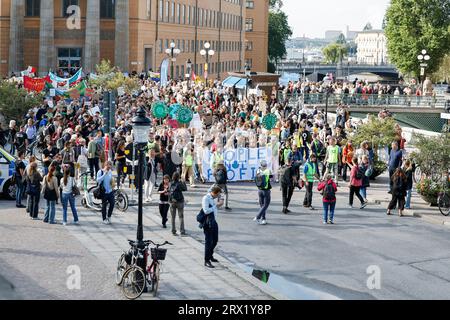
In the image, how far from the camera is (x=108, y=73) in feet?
167

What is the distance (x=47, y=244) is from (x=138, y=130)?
3424 mm

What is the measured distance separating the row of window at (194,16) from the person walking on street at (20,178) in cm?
5650

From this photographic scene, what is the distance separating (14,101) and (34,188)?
46.4 feet

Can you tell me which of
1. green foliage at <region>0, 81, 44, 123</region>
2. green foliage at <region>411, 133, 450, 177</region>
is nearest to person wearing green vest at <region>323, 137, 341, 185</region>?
green foliage at <region>411, 133, 450, 177</region>

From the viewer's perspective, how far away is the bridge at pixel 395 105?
6034 cm

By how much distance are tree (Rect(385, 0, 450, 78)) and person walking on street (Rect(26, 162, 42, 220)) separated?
70.9 m

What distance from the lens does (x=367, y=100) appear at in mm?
61875

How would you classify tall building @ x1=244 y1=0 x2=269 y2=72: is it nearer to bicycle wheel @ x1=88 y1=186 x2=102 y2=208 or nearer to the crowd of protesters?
the crowd of protesters

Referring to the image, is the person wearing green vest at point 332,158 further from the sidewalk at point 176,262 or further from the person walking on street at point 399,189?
the sidewalk at point 176,262

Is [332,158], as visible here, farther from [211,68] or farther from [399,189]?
[211,68]

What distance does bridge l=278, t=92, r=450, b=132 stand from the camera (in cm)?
6034

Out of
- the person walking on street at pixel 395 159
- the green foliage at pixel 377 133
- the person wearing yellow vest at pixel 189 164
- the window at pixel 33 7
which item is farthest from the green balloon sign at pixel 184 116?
the window at pixel 33 7
